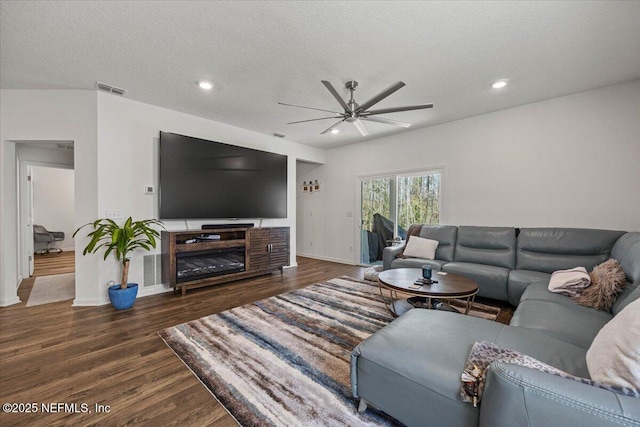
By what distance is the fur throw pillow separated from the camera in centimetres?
191

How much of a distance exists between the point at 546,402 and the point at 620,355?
359 mm

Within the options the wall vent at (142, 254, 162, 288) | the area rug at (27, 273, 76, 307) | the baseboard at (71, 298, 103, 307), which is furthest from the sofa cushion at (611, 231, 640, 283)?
the area rug at (27, 273, 76, 307)

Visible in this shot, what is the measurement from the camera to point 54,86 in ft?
9.76

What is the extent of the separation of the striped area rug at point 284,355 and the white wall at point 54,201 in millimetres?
7238

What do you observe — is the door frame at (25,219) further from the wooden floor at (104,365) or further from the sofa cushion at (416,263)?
the sofa cushion at (416,263)

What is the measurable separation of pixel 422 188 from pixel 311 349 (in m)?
3.66

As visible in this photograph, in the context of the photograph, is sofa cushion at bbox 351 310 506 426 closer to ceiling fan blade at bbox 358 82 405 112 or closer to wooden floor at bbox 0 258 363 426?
wooden floor at bbox 0 258 363 426

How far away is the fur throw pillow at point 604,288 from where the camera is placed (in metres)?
1.91

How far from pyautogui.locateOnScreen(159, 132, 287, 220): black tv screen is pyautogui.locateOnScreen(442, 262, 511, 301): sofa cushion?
3.19m

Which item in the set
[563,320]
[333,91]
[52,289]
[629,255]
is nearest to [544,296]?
[563,320]

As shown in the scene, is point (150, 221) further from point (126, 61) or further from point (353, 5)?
point (353, 5)

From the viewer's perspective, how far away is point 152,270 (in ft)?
11.6

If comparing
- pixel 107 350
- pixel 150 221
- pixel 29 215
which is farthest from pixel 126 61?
pixel 29 215

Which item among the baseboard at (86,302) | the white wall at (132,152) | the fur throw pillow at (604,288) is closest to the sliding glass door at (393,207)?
the fur throw pillow at (604,288)
